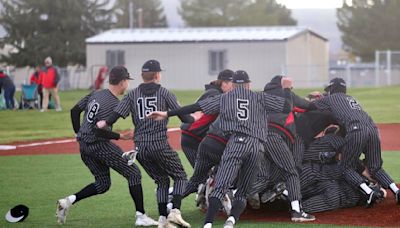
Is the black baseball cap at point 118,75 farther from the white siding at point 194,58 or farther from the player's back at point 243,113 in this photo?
the white siding at point 194,58

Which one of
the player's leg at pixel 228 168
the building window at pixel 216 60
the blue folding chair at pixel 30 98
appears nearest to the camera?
the player's leg at pixel 228 168

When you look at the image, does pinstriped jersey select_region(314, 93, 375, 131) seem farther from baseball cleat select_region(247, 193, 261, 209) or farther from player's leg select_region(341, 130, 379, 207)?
baseball cleat select_region(247, 193, 261, 209)

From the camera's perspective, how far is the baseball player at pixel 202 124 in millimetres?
11875

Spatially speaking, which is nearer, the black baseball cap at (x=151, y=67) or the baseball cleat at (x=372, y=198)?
the black baseball cap at (x=151, y=67)

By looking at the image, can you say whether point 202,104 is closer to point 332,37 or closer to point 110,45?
point 110,45

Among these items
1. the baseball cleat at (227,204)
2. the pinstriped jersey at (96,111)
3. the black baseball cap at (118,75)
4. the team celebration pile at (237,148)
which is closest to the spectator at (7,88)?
the team celebration pile at (237,148)

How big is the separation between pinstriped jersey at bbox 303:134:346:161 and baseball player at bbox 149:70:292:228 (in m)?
1.80

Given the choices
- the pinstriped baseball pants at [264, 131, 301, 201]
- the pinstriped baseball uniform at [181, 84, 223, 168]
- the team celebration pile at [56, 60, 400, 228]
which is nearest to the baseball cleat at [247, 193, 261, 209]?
the team celebration pile at [56, 60, 400, 228]

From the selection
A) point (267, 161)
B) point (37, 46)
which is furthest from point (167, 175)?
point (37, 46)

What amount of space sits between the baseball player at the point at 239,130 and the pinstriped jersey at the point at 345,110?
1.78 m

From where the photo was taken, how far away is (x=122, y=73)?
10.9 meters

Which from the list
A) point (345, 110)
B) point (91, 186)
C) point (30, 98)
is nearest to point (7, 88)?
point (30, 98)

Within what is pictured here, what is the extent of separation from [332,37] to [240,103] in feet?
264

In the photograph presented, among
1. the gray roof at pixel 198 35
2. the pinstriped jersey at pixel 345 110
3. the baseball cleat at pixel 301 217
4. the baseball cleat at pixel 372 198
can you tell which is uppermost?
the gray roof at pixel 198 35
